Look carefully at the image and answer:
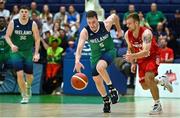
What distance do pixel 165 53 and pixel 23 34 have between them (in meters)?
5.33

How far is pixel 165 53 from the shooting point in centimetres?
1603

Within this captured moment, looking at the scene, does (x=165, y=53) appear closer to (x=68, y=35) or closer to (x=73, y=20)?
(x=68, y=35)

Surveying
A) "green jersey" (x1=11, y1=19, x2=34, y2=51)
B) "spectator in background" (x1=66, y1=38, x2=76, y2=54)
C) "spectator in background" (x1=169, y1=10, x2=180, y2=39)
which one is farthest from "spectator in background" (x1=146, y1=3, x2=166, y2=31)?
"green jersey" (x1=11, y1=19, x2=34, y2=51)

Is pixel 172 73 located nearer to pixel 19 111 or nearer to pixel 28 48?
pixel 28 48

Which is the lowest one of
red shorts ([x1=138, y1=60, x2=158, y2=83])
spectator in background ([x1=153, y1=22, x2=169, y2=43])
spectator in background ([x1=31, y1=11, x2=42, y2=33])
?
red shorts ([x1=138, y1=60, x2=158, y2=83])

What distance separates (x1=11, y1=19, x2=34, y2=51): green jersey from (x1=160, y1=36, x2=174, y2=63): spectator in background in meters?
5.06

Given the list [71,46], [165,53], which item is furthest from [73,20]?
[165,53]

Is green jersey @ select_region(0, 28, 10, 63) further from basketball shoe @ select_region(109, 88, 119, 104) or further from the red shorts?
the red shorts

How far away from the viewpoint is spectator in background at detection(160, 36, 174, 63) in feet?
52.3

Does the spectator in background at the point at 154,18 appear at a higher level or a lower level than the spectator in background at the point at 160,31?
higher

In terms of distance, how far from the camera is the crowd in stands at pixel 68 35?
1608 cm

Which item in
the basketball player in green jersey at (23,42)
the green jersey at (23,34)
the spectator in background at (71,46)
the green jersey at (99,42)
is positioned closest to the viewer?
the green jersey at (99,42)

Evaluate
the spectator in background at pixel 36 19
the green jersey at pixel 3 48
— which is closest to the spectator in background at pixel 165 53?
the spectator in background at pixel 36 19

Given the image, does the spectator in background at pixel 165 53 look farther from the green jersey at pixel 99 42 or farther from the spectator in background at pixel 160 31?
the green jersey at pixel 99 42
